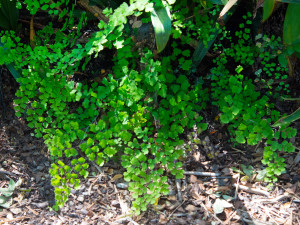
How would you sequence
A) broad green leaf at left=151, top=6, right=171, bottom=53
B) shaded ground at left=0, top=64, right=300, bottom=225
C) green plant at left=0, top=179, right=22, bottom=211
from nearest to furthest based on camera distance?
broad green leaf at left=151, top=6, right=171, bottom=53, shaded ground at left=0, top=64, right=300, bottom=225, green plant at left=0, top=179, right=22, bottom=211

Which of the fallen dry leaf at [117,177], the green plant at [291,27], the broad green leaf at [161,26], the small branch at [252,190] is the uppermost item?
the broad green leaf at [161,26]

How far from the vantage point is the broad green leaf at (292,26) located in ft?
4.25

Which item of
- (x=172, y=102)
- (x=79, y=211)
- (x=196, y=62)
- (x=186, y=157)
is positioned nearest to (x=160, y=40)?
(x=172, y=102)

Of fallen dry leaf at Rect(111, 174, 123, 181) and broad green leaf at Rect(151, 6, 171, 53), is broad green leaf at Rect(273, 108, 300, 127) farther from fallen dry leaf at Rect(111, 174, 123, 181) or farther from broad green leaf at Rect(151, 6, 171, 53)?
fallen dry leaf at Rect(111, 174, 123, 181)

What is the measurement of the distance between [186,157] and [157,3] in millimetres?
810

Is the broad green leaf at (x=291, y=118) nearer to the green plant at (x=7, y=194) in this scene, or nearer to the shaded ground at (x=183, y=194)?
the shaded ground at (x=183, y=194)

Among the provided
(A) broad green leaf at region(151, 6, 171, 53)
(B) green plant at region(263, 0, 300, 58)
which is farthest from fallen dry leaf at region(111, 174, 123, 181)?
(B) green plant at region(263, 0, 300, 58)

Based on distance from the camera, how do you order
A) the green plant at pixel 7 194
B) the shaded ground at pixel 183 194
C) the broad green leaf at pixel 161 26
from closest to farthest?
the broad green leaf at pixel 161 26
the shaded ground at pixel 183 194
the green plant at pixel 7 194

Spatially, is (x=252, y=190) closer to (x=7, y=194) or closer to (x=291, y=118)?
(x=291, y=118)

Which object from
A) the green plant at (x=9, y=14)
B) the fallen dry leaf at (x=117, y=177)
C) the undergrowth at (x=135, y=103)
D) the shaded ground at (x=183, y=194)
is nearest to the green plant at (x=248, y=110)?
the undergrowth at (x=135, y=103)

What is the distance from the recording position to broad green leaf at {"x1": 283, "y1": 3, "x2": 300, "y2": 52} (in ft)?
4.25

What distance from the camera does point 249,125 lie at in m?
1.35

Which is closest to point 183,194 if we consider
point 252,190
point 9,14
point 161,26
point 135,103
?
point 252,190

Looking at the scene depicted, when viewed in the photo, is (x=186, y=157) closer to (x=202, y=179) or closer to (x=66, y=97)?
(x=202, y=179)
